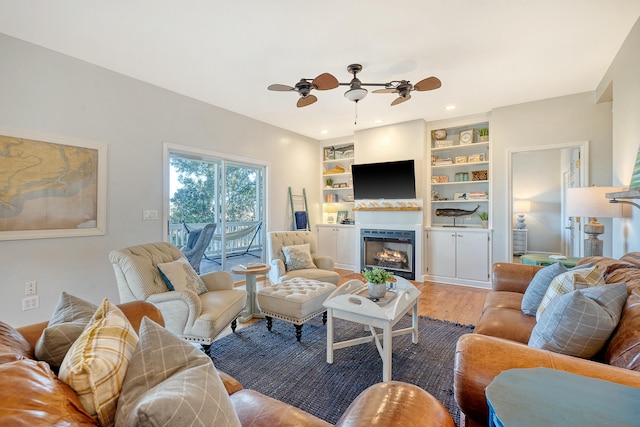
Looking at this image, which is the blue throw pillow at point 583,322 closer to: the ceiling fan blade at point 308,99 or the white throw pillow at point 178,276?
the white throw pillow at point 178,276

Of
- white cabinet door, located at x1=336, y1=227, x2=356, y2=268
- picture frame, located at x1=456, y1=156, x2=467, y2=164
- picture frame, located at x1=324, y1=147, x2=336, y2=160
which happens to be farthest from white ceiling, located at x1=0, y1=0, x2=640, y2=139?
white cabinet door, located at x1=336, y1=227, x2=356, y2=268

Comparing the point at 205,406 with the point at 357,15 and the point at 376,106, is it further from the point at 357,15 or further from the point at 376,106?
the point at 376,106

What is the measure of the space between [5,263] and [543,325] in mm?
3889

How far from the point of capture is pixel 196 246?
3.89 m

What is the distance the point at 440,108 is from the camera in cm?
422

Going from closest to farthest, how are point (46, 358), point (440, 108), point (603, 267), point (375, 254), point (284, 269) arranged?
point (46, 358), point (603, 267), point (284, 269), point (440, 108), point (375, 254)

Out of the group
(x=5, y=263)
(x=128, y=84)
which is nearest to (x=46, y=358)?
(x=5, y=263)

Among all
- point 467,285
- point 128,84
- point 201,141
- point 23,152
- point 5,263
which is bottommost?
point 467,285

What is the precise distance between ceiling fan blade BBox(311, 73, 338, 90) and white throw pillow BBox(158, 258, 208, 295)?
2.05 metres

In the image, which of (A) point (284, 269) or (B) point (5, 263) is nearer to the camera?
(B) point (5, 263)

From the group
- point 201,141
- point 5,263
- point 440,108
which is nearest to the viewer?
point 5,263

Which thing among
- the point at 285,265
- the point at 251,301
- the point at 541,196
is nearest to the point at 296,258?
the point at 285,265

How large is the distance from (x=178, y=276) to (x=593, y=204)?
146 inches

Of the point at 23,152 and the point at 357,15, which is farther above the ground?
the point at 357,15
